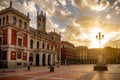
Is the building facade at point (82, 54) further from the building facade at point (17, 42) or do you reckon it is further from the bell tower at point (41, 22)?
the building facade at point (17, 42)

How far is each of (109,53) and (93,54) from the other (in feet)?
42.0

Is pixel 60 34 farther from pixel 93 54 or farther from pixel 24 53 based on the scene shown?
pixel 93 54

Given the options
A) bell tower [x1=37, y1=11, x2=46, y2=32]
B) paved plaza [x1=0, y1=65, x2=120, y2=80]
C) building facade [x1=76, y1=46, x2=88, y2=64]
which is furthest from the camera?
building facade [x1=76, y1=46, x2=88, y2=64]

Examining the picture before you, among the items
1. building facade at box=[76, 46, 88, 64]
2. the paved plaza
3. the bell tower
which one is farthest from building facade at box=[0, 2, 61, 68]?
building facade at box=[76, 46, 88, 64]

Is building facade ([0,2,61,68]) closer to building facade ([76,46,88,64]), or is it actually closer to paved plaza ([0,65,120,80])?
paved plaza ([0,65,120,80])

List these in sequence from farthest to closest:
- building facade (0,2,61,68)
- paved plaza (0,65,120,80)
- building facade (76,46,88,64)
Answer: building facade (76,46,88,64) < building facade (0,2,61,68) < paved plaza (0,65,120,80)

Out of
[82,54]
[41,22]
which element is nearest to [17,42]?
[41,22]

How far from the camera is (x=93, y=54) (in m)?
139

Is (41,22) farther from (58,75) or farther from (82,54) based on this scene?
(82,54)

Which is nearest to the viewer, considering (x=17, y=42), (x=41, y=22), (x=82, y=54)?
(x=17, y=42)

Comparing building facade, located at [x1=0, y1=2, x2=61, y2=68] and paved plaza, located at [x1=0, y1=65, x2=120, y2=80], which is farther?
building facade, located at [x1=0, y1=2, x2=61, y2=68]

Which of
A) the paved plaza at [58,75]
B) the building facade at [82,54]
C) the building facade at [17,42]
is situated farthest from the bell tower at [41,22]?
the building facade at [82,54]

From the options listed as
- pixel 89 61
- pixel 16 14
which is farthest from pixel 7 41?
pixel 89 61

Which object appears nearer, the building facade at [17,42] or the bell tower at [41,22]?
the building facade at [17,42]
